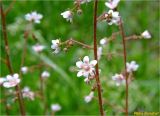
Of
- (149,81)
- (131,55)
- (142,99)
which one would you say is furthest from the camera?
(131,55)

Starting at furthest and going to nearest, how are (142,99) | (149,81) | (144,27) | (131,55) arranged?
(144,27), (131,55), (149,81), (142,99)

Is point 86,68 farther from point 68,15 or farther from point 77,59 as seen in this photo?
point 77,59

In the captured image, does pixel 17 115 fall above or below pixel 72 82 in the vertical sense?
below

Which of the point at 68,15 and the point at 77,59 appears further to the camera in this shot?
the point at 77,59

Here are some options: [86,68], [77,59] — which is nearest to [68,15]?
[86,68]

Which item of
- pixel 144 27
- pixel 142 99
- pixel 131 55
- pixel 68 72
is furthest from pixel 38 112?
pixel 144 27

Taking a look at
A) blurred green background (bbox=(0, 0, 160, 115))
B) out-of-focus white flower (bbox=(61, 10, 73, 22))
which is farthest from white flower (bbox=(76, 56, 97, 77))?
blurred green background (bbox=(0, 0, 160, 115))

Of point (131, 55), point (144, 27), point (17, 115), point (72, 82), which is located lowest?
point (17, 115)

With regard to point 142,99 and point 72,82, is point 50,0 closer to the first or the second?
point 72,82

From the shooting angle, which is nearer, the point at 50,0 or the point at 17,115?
the point at 17,115
